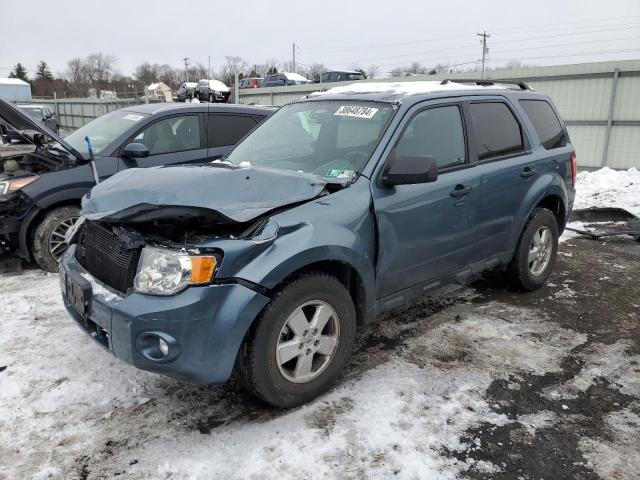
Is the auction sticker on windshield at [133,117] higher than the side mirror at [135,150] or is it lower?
higher

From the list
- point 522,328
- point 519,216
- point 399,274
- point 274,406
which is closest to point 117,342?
point 274,406

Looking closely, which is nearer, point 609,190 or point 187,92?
point 609,190

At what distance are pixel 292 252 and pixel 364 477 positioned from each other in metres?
1.17

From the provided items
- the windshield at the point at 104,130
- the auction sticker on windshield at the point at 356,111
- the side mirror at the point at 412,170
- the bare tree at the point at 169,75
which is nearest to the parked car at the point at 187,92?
the windshield at the point at 104,130

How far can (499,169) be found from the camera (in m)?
4.18

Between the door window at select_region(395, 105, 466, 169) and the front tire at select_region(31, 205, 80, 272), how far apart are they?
373cm

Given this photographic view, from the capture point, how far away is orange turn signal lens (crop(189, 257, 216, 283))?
2.56 metres

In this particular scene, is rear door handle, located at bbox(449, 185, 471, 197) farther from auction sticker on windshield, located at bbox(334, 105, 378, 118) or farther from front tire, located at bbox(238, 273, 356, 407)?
front tire, located at bbox(238, 273, 356, 407)

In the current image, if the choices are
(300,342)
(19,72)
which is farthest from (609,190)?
(19,72)

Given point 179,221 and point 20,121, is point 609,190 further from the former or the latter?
point 20,121

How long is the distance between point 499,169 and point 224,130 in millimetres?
3701

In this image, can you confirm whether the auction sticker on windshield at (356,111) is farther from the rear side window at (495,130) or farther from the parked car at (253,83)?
the parked car at (253,83)

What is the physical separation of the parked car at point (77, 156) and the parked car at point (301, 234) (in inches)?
84.7

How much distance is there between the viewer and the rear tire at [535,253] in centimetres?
466
